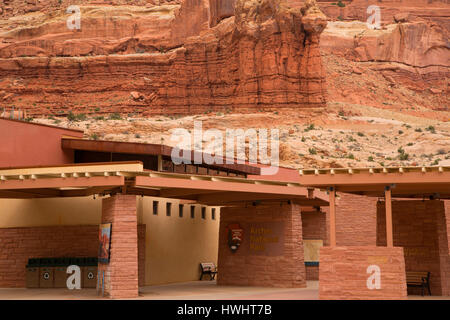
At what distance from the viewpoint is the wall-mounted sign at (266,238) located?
26.3 metres

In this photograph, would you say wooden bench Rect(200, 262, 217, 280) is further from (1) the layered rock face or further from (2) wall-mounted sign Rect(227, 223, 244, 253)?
(1) the layered rock face

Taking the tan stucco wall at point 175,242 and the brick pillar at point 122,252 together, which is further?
the tan stucco wall at point 175,242

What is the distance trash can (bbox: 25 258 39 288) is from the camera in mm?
26672

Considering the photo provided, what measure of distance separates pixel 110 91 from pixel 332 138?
43345 mm

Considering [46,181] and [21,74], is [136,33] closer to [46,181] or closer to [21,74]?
[21,74]

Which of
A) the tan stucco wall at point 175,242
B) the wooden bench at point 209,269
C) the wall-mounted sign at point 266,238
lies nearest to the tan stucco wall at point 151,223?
the tan stucco wall at point 175,242

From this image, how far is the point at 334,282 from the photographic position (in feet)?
66.2

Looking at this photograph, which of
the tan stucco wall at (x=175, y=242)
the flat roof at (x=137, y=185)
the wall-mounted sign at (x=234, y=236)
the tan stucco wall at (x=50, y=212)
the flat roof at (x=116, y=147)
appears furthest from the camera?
the flat roof at (x=116, y=147)

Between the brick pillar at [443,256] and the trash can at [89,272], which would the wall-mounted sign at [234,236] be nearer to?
the trash can at [89,272]

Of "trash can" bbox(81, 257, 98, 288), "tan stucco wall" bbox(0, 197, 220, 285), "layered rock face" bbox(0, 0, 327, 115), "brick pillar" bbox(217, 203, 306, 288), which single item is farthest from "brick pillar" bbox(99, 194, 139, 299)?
"layered rock face" bbox(0, 0, 327, 115)

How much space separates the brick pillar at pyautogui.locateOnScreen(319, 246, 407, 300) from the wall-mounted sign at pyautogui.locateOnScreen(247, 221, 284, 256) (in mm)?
5989

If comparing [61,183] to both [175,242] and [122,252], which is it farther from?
[175,242]

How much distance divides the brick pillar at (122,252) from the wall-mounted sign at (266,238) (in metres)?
6.09

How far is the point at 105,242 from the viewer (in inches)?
871
